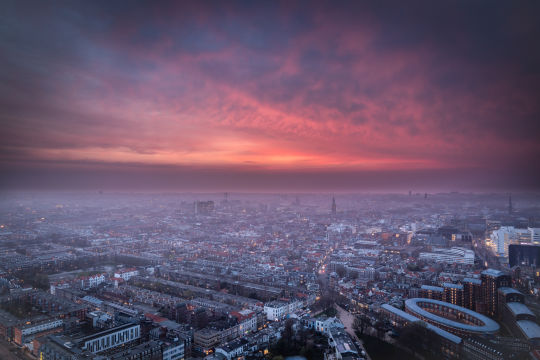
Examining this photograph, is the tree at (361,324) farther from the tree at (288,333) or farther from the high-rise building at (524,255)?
the high-rise building at (524,255)

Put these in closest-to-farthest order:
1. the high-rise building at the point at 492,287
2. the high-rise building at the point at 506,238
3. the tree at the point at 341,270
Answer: the high-rise building at the point at 492,287
the tree at the point at 341,270
the high-rise building at the point at 506,238

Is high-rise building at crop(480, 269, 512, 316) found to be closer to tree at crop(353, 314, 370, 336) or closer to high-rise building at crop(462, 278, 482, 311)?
high-rise building at crop(462, 278, 482, 311)

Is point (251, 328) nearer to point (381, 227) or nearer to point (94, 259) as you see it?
point (94, 259)

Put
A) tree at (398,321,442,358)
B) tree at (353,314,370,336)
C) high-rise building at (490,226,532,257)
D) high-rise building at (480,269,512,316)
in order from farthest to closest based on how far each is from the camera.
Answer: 1. high-rise building at (490,226,532,257)
2. high-rise building at (480,269,512,316)
3. tree at (353,314,370,336)
4. tree at (398,321,442,358)

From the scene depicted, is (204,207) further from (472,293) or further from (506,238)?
(472,293)

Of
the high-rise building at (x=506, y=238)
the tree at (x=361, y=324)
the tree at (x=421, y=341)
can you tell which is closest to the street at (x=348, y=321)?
the tree at (x=361, y=324)

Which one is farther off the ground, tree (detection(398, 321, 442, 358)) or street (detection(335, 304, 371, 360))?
tree (detection(398, 321, 442, 358))

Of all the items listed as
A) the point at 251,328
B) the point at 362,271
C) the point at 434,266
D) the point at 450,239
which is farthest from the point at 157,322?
the point at 450,239

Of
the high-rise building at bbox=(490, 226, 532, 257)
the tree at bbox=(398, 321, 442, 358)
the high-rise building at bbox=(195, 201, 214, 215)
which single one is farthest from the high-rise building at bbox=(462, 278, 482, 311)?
the high-rise building at bbox=(195, 201, 214, 215)
